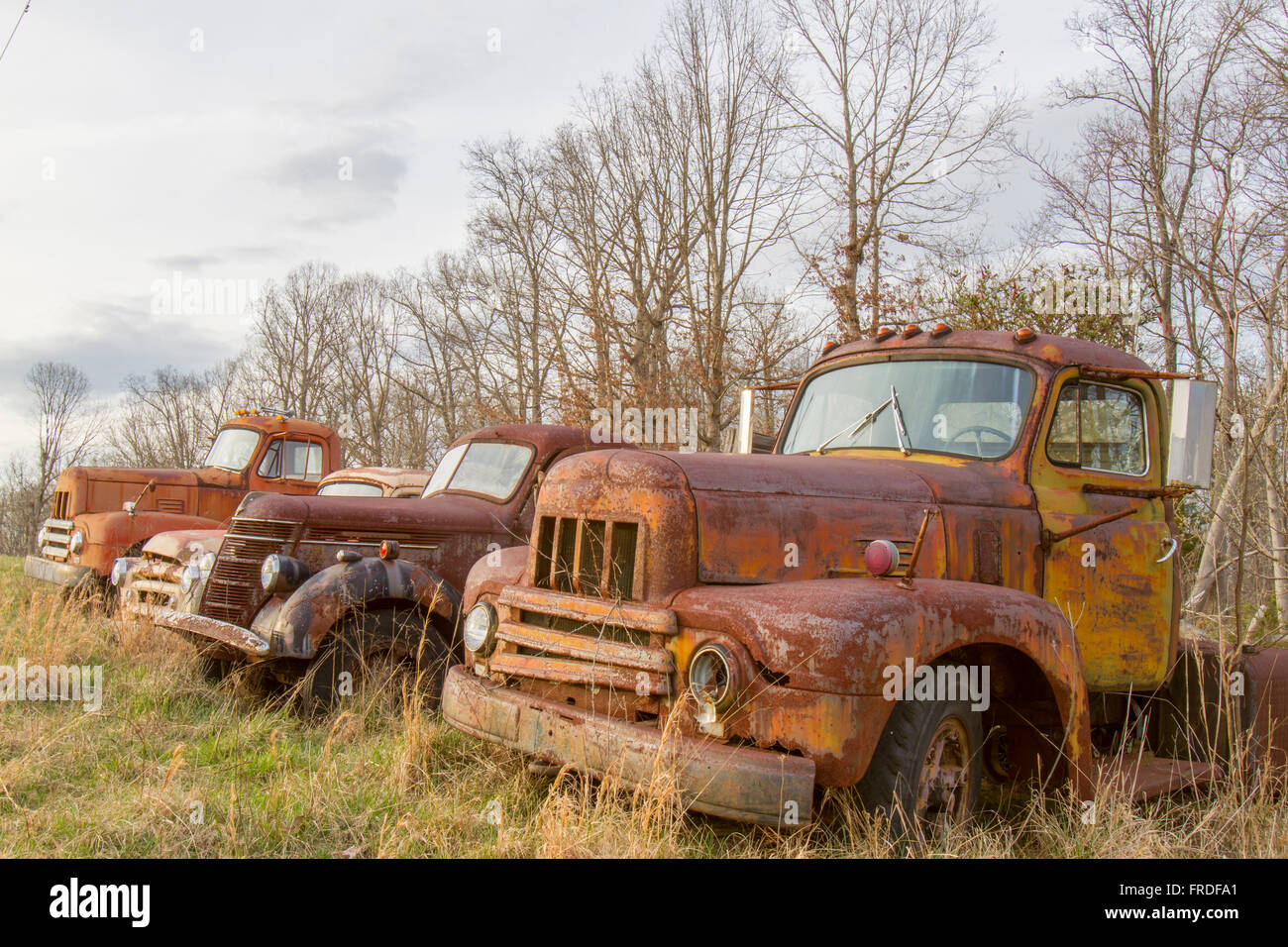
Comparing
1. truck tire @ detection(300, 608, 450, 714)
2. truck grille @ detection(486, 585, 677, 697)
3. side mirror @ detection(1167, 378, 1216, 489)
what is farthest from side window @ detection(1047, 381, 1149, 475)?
truck tire @ detection(300, 608, 450, 714)

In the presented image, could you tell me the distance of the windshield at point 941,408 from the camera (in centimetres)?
479

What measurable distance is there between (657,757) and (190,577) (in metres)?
4.86

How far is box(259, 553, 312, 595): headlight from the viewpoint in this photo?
650 cm

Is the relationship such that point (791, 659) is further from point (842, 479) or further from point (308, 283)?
point (308, 283)

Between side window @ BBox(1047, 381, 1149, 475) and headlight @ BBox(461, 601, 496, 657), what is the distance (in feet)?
9.22

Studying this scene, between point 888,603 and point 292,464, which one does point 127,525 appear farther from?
point 888,603

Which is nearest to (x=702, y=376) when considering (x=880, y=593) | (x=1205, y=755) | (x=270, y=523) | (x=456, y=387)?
(x=270, y=523)

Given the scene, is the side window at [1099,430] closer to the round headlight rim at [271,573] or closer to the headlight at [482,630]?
the headlight at [482,630]

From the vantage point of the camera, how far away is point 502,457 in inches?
306

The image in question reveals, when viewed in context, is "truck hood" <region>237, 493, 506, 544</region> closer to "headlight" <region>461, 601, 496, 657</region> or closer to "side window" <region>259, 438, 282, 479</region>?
"headlight" <region>461, 601, 496, 657</region>

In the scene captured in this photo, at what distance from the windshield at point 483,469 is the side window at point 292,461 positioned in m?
4.94

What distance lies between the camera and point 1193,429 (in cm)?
447

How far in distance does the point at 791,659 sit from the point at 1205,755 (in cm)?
329

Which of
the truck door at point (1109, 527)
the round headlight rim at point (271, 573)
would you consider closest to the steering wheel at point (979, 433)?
the truck door at point (1109, 527)
